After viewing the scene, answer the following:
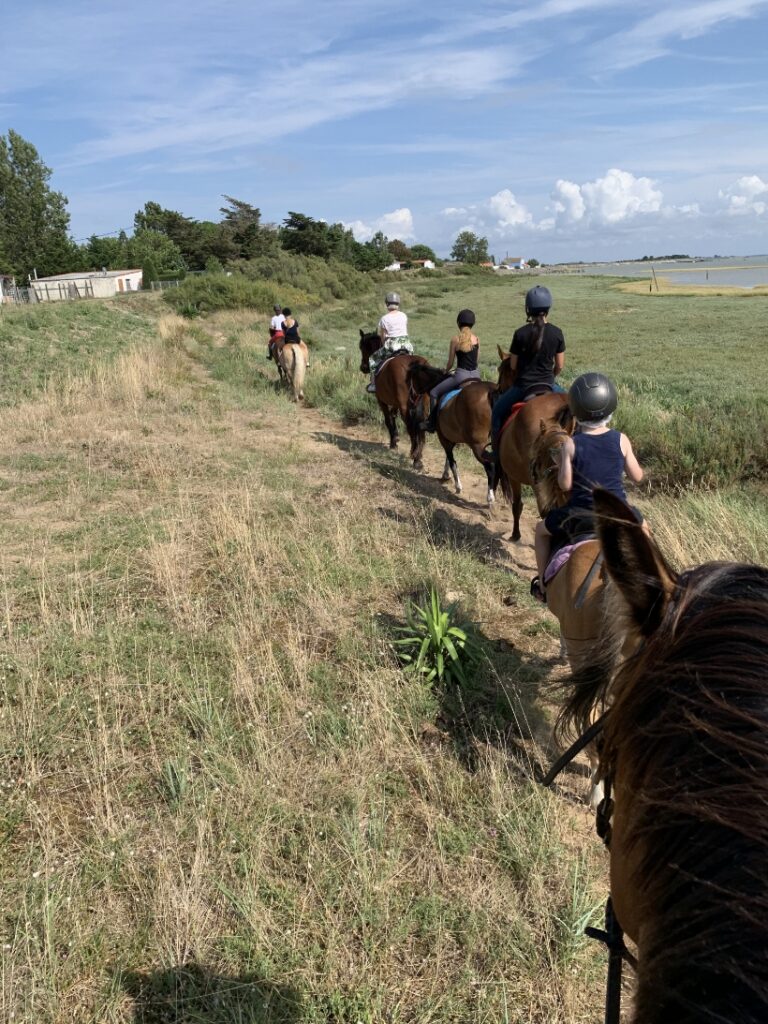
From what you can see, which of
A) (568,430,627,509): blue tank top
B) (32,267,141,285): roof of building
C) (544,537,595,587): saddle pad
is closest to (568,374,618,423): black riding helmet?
(568,430,627,509): blue tank top

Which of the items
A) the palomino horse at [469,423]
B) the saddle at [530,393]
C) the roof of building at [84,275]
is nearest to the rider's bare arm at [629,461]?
the saddle at [530,393]

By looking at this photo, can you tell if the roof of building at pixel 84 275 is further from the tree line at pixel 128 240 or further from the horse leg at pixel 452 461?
the horse leg at pixel 452 461

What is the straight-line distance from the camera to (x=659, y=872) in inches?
37.9

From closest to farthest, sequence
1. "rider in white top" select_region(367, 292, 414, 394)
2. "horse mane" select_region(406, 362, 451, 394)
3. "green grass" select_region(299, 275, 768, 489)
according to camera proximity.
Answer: "green grass" select_region(299, 275, 768, 489)
"horse mane" select_region(406, 362, 451, 394)
"rider in white top" select_region(367, 292, 414, 394)

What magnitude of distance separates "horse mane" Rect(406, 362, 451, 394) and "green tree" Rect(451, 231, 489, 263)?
125m

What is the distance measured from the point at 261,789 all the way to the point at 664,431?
7.80 meters

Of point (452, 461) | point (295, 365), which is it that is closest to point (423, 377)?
point (452, 461)

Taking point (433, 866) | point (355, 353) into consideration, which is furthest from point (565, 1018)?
point (355, 353)

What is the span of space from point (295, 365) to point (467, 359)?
22.6ft

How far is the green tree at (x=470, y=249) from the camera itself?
4945 inches

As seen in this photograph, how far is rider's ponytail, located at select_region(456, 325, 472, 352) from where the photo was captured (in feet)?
28.8

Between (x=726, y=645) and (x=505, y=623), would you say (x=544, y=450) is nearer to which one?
(x=505, y=623)

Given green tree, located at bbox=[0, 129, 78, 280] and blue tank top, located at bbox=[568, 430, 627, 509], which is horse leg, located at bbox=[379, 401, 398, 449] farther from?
green tree, located at bbox=[0, 129, 78, 280]

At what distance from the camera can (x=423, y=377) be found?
32.4 ft
